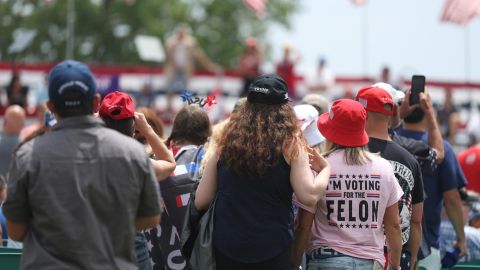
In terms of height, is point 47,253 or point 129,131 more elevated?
point 129,131

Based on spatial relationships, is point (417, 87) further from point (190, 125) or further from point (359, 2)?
point (359, 2)

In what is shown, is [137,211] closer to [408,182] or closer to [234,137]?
[234,137]

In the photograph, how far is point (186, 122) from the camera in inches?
278

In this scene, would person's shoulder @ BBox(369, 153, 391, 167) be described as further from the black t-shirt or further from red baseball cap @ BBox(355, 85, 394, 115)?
red baseball cap @ BBox(355, 85, 394, 115)

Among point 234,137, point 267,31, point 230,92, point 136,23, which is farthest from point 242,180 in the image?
point 267,31

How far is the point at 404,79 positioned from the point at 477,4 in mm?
3232

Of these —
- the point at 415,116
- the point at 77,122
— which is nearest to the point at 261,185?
the point at 77,122

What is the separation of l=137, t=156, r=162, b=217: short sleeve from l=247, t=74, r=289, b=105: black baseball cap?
0.99 m

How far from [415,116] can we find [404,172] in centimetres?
129

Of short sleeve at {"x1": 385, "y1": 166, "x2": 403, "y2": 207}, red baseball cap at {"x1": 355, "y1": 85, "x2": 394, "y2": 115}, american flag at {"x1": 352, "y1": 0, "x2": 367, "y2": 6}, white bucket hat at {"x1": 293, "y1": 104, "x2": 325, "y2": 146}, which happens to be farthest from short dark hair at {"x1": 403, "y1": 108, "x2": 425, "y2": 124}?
american flag at {"x1": 352, "y1": 0, "x2": 367, "y2": 6}

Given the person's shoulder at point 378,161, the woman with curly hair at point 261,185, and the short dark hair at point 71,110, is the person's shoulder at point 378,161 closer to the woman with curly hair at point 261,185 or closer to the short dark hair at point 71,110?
the woman with curly hair at point 261,185

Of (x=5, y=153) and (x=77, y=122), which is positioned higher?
(x=77, y=122)

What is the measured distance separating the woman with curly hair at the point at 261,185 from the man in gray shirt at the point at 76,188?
779 millimetres

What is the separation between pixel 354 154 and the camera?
19.9 feet
